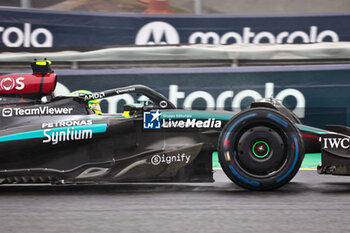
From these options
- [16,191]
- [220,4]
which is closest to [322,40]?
[220,4]

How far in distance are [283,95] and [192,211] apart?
15.0 feet

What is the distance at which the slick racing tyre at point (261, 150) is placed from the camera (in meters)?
4.98

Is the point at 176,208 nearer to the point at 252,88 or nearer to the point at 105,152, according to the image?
the point at 105,152

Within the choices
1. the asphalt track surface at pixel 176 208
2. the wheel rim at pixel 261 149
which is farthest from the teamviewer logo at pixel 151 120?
the wheel rim at pixel 261 149

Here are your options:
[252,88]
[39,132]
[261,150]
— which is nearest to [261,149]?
[261,150]

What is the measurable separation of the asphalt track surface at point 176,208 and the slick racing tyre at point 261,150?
148 mm

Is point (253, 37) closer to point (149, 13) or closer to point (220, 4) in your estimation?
point (220, 4)

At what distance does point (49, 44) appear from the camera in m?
11.7

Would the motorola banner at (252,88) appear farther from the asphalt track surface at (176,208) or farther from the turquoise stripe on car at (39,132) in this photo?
the turquoise stripe on car at (39,132)

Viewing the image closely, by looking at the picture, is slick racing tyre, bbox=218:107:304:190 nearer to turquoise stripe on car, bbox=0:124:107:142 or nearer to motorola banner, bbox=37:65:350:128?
turquoise stripe on car, bbox=0:124:107:142

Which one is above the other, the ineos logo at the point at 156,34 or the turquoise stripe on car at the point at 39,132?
the ineos logo at the point at 156,34

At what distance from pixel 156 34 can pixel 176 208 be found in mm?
7608

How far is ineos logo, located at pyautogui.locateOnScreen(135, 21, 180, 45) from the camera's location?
38.5 ft

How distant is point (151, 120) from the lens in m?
5.22
